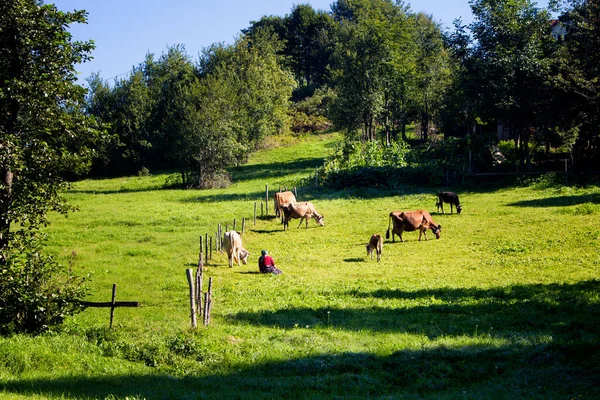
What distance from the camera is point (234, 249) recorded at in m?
25.1

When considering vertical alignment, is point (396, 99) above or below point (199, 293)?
above

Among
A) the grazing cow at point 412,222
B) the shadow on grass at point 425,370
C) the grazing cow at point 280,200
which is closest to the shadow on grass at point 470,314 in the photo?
the shadow on grass at point 425,370

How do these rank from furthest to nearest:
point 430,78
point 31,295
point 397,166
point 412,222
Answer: point 430,78, point 397,166, point 412,222, point 31,295

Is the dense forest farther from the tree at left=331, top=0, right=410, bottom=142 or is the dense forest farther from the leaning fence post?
the leaning fence post

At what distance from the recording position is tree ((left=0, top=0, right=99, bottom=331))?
15906 millimetres

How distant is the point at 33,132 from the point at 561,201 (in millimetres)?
29625

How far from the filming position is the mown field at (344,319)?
11914 millimetres

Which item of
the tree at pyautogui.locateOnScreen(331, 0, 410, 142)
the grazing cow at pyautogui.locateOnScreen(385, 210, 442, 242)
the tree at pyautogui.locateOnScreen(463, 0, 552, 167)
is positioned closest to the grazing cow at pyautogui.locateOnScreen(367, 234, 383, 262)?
the grazing cow at pyautogui.locateOnScreen(385, 210, 442, 242)

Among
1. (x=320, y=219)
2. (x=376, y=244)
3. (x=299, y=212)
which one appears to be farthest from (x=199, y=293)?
(x=320, y=219)

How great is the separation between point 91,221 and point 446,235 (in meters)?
22.8

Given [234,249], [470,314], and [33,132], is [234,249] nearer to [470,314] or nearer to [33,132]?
[33,132]

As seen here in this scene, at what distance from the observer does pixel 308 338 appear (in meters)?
14.5

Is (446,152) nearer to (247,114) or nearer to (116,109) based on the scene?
(247,114)

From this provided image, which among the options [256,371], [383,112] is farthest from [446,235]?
[383,112]
